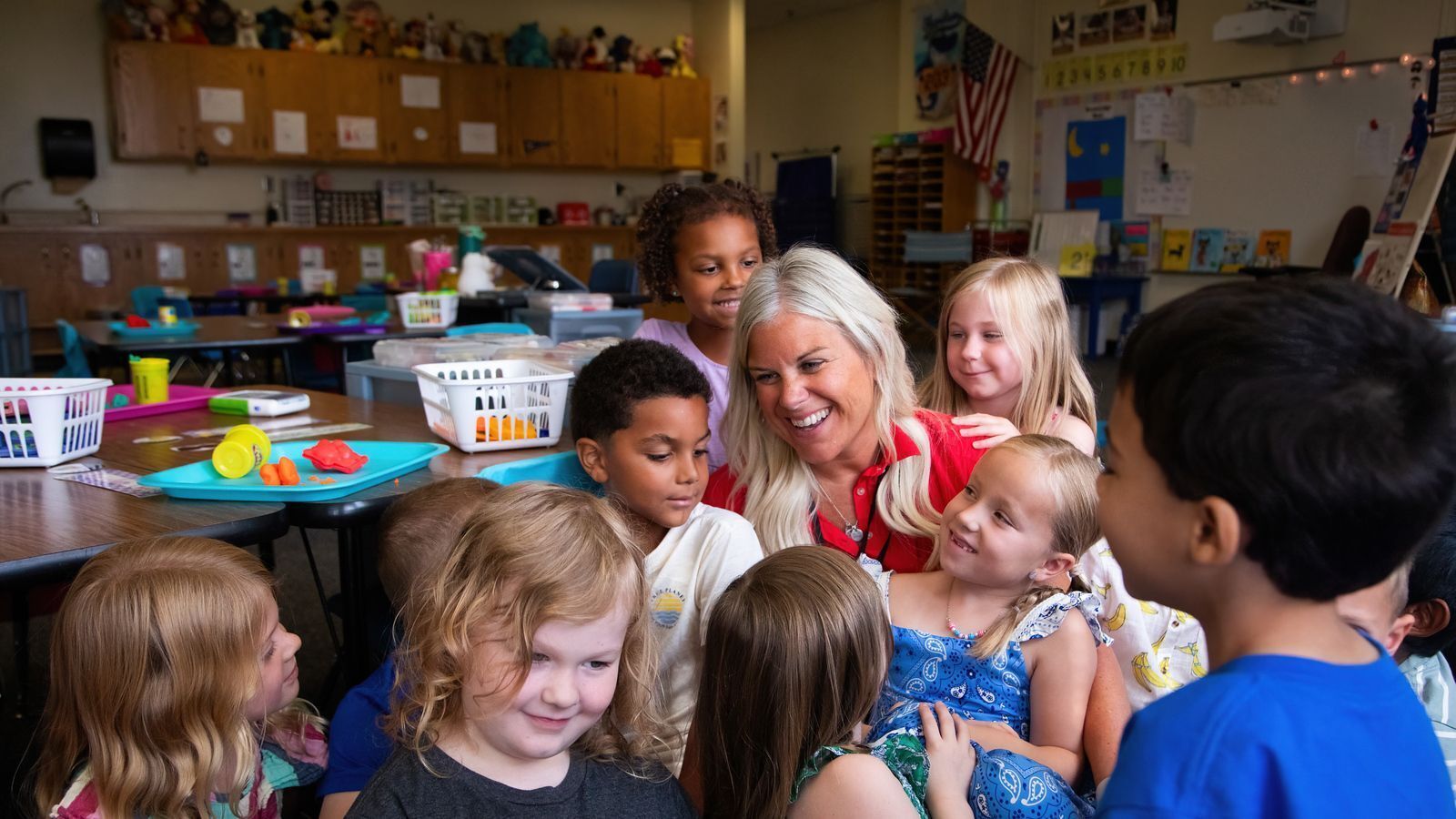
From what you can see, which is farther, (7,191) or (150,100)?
(150,100)

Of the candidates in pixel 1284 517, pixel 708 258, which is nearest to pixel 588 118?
pixel 708 258

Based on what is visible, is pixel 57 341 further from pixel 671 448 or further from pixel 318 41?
pixel 671 448

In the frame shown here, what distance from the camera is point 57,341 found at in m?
8.30

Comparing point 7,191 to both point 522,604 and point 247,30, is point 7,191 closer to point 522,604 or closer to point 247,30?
point 247,30

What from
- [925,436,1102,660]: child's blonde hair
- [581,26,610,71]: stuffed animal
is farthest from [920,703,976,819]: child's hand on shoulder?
[581,26,610,71]: stuffed animal

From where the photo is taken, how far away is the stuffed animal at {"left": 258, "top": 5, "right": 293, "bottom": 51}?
29.4 feet

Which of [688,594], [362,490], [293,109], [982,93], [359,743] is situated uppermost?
[982,93]

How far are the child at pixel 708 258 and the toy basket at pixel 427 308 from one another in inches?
84.0

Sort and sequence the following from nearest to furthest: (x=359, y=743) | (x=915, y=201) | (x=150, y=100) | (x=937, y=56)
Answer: (x=359, y=743) < (x=150, y=100) < (x=937, y=56) < (x=915, y=201)

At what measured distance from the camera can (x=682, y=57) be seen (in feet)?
34.6

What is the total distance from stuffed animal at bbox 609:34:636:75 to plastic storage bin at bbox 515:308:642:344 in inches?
249

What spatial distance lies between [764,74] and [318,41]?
16.4 feet

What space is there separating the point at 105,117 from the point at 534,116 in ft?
11.3

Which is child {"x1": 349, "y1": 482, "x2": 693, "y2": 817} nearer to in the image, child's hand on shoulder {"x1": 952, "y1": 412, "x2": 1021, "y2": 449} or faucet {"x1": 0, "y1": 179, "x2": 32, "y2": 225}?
child's hand on shoulder {"x1": 952, "y1": 412, "x2": 1021, "y2": 449}
